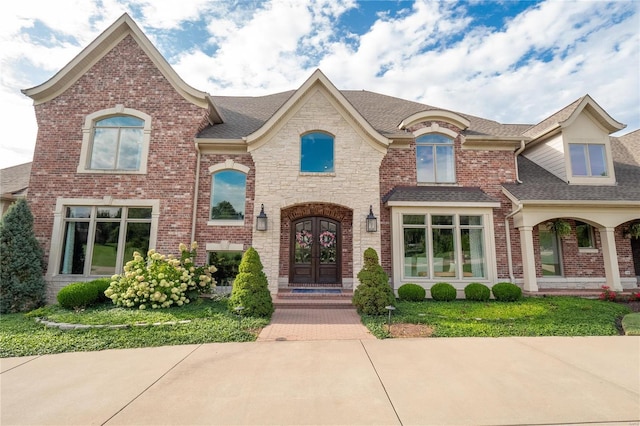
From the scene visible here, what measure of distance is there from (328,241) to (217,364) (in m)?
6.71

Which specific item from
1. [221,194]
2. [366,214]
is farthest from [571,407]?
[221,194]

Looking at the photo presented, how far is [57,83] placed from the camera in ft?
32.1

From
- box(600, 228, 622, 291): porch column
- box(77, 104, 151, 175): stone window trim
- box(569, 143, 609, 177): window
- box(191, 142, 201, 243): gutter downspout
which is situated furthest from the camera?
box(569, 143, 609, 177): window

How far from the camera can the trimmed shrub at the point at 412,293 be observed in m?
8.88

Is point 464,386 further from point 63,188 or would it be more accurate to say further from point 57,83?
point 57,83

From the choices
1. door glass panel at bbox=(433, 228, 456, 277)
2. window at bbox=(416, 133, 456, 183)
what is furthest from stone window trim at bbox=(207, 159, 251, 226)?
door glass panel at bbox=(433, 228, 456, 277)

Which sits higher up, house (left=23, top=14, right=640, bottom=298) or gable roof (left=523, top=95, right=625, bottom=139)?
gable roof (left=523, top=95, right=625, bottom=139)

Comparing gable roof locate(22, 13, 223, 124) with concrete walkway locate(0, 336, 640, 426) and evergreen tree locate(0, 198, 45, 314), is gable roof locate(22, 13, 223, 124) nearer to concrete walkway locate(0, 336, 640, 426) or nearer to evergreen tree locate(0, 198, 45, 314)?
evergreen tree locate(0, 198, 45, 314)

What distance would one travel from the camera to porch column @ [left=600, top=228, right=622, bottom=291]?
9.51 metres

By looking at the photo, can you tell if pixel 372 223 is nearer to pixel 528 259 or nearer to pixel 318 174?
pixel 318 174

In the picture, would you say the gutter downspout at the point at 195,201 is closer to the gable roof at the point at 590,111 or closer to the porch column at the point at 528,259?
the porch column at the point at 528,259

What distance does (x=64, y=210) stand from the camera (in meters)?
9.49

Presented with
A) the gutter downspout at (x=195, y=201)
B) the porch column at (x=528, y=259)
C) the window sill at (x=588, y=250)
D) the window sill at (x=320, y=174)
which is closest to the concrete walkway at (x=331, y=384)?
the porch column at (x=528, y=259)

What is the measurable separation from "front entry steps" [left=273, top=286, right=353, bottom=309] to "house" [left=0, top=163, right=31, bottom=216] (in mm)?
9808
